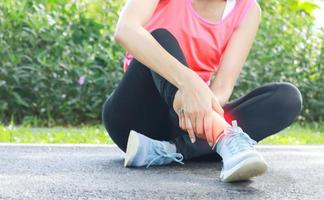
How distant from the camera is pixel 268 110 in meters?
2.93

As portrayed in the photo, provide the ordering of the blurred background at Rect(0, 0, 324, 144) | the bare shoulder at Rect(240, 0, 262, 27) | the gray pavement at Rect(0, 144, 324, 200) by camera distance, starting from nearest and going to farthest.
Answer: the gray pavement at Rect(0, 144, 324, 200) → the bare shoulder at Rect(240, 0, 262, 27) → the blurred background at Rect(0, 0, 324, 144)

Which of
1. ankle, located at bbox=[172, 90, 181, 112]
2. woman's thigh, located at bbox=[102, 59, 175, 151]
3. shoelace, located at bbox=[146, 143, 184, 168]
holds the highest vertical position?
ankle, located at bbox=[172, 90, 181, 112]

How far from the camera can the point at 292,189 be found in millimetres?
2484

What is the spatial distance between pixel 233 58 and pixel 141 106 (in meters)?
0.38

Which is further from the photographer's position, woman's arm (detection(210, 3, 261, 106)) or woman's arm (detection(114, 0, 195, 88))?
woman's arm (detection(210, 3, 261, 106))

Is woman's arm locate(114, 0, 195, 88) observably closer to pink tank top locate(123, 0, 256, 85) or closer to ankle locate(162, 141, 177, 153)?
pink tank top locate(123, 0, 256, 85)

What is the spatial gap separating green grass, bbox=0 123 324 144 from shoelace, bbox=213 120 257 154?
2.02 metres

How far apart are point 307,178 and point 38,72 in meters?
3.23

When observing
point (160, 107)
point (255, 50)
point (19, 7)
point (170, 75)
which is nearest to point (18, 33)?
point (19, 7)

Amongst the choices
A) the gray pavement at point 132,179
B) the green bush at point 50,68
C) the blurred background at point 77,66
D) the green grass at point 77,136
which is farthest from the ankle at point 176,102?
the green bush at point 50,68

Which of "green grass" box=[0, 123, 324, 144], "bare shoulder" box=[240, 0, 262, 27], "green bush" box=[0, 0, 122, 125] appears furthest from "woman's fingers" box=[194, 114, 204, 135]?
"green bush" box=[0, 0, 122, 125]

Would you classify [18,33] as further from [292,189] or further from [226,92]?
[292,189]

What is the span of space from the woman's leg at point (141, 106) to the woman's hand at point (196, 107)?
157 mm

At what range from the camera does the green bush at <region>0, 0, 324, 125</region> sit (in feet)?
18.6
